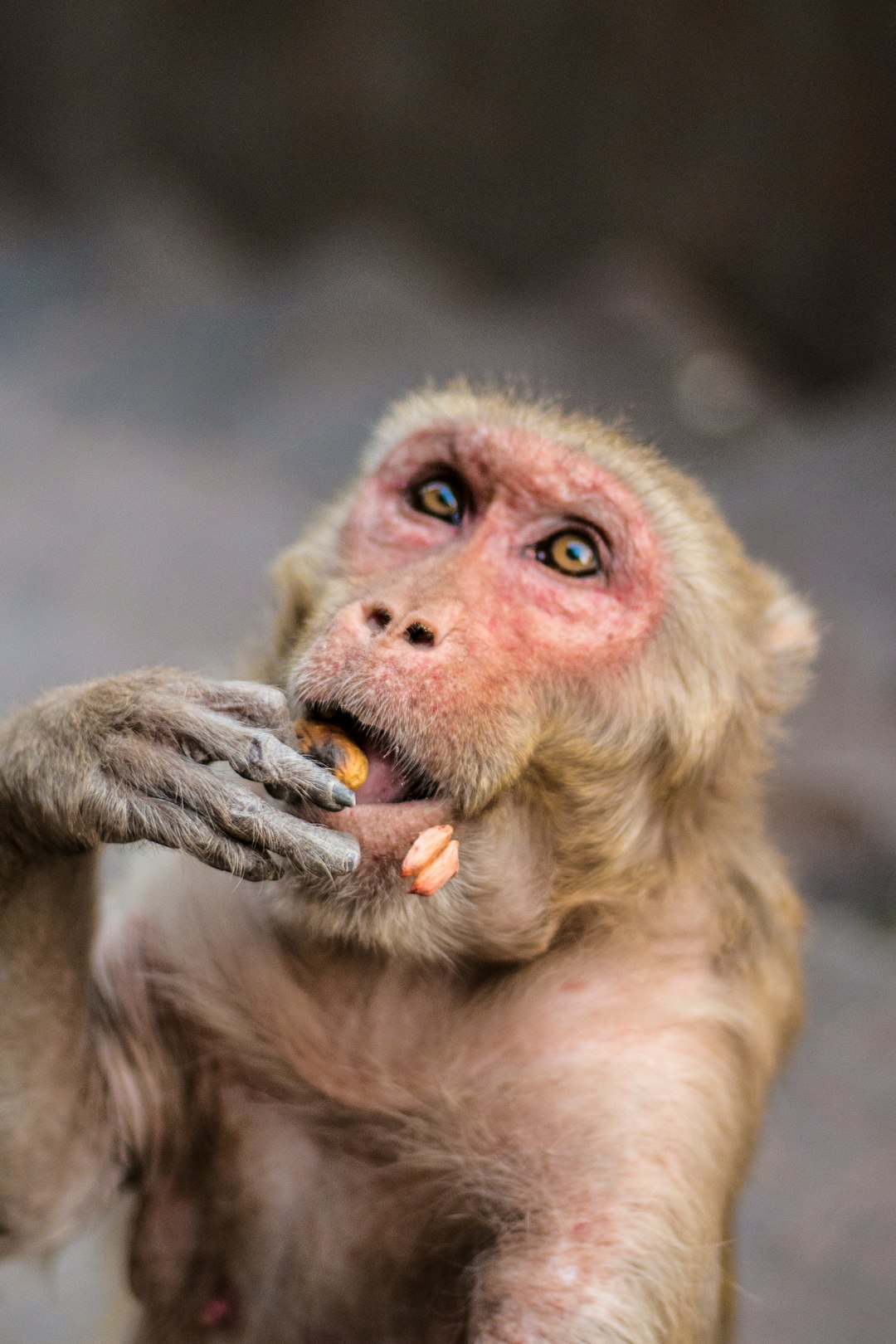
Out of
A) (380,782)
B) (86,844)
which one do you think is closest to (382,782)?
(380,782)

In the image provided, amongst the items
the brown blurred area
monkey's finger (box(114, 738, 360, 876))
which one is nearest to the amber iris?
monkey's finger (box(114, 738, 360, 876))

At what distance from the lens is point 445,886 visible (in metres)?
2.38

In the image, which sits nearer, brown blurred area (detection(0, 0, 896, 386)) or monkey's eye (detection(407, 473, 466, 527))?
monkey's eye (detection(407, 473, 466, 527))

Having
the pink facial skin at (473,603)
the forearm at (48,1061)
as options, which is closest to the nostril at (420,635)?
the pink facial skin at (473,603)

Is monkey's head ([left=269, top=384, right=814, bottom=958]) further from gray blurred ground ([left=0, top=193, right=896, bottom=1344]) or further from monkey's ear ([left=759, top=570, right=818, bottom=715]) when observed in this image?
gray blurred ground ([left=0, top=193, right=896, bottom=1344])

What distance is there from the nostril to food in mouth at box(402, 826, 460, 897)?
12.6 inches

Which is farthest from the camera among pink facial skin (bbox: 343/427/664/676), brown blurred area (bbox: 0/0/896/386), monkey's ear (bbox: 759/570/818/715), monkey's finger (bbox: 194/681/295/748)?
brown blurred area (bbox: 0/0/896/386)

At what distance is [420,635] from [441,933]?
562mm

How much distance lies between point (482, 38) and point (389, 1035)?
5995mm

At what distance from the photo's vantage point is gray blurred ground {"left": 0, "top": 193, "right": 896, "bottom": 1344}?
6203 millimetres

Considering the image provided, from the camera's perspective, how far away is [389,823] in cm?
228

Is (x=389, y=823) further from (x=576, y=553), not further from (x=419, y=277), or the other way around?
(x=419, y=277)

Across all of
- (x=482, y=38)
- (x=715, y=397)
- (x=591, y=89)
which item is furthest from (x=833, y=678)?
(x=482, y=38)

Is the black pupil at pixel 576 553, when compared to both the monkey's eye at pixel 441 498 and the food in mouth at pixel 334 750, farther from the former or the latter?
the food in mouth at pixel 334 750
